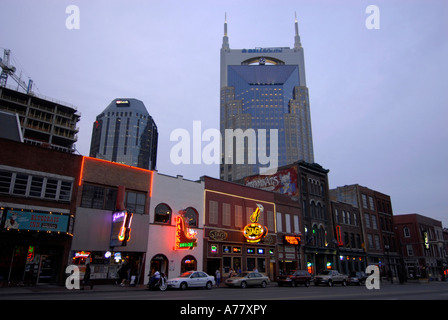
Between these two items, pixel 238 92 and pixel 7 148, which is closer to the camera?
pixel 7 148

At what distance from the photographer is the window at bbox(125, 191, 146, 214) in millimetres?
29987

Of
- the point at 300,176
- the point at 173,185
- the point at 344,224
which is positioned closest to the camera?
the point at 173,185

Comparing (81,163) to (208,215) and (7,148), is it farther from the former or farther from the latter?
(208,215)

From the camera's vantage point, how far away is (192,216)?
34500 mm

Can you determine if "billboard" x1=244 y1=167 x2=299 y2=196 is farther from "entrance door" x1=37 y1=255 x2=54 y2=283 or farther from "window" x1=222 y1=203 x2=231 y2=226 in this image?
"entrance door" x1=37 y1=255 x2=54 y2=283

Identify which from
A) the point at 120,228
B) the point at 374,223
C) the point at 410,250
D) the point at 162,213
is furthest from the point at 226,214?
the point at 410,250

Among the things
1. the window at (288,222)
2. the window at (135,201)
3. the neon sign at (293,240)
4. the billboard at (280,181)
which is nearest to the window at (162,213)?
the window at (135,201)

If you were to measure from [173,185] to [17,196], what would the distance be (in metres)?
13.7

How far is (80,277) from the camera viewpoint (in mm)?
25156

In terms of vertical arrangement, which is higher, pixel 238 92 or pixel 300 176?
pixel 238 92

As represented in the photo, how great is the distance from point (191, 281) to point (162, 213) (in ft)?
28.2

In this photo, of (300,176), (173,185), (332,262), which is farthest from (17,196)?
(332,262)

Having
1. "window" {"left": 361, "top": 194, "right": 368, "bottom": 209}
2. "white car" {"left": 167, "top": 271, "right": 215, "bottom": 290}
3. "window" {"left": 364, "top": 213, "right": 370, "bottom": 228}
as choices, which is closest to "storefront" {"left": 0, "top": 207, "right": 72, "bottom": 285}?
"white car" {"left": 167, "top": 271, "right": 215, "bottom": 290}

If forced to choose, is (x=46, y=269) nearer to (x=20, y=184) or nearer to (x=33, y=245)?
(x=33, y=245)
